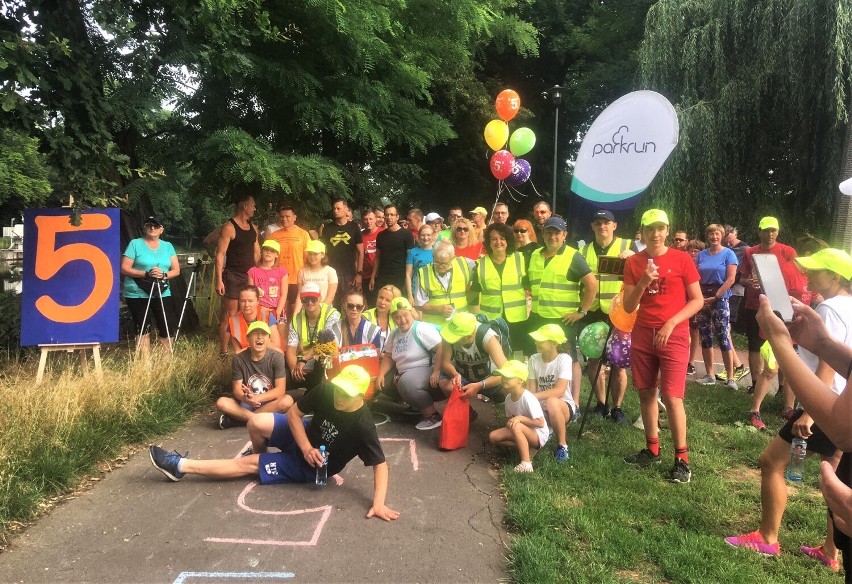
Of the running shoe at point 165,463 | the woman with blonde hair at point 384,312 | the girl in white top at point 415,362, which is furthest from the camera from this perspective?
the woman with blonde hair at point 384,312

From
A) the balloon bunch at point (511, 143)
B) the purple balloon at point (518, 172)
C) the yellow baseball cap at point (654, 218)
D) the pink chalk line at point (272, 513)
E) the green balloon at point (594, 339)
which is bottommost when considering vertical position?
the pink chalk line at point (272, 513)

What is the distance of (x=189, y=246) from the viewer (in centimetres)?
5531

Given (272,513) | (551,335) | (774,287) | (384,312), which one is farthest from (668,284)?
(272,513)

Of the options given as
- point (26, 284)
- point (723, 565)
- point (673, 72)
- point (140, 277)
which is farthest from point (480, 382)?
point (673, 72)

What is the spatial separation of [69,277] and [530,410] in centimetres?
459

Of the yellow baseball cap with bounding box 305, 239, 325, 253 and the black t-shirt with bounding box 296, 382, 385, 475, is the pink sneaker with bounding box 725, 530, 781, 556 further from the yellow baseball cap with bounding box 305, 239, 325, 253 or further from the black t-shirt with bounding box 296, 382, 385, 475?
the yellow baseball cap with bounding box 305, 239, 325, 253

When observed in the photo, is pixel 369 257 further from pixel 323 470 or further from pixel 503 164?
pixel 503 164

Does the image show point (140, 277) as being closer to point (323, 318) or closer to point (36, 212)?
point (36, 212)

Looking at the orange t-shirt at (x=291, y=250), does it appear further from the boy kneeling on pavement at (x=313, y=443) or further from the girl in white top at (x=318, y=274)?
the boy kneeling on pavement at (x=313, y=443)

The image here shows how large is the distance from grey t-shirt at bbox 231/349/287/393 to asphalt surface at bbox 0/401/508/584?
1.03 metres

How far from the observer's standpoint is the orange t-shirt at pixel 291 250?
7082 millimetres

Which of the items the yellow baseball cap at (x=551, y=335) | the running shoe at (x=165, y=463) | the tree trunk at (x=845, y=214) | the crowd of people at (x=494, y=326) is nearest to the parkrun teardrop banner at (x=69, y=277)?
the crowd of people at (x=494, y=326)

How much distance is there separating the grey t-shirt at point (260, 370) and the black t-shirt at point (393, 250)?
2437 millimetres

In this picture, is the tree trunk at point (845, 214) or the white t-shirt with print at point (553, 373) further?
the tree trunk at point (845, 214)
